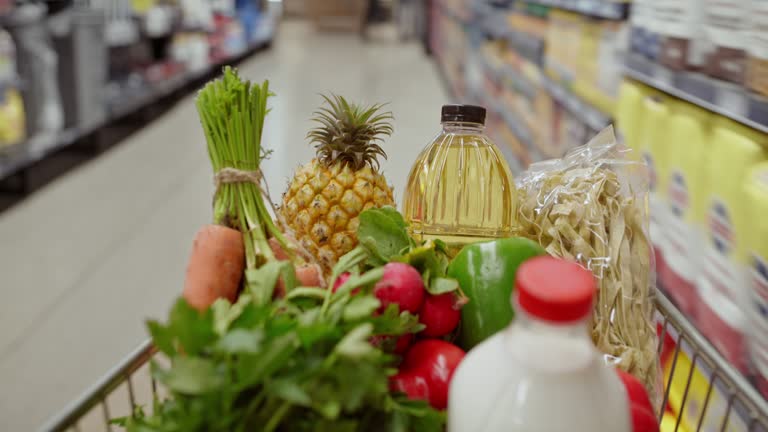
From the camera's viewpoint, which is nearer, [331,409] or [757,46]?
[331,409]

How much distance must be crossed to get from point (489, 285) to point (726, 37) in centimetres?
95

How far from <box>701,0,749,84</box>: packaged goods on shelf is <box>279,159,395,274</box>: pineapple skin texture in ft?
2.74

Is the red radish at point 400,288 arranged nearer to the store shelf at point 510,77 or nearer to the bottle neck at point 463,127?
the bottle neck at point 463,127

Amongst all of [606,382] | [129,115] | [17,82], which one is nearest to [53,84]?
[17,82]

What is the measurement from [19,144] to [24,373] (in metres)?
1.92

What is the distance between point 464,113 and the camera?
1.04 metres

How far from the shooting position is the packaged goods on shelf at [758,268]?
1236mm

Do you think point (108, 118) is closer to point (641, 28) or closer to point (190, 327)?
point (641, 28)

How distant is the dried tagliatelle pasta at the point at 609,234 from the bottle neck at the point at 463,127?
0.52 feet

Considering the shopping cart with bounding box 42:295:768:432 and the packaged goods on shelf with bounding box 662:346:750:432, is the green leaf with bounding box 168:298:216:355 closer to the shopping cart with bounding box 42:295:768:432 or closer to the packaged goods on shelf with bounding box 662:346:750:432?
the shopping cart with bounding box 42:295:768:432

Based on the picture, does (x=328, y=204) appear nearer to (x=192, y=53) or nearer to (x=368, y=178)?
(x=368, y=178)

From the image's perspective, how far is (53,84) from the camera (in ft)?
13.5

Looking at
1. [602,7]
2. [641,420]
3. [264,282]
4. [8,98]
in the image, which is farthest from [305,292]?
[8,98]

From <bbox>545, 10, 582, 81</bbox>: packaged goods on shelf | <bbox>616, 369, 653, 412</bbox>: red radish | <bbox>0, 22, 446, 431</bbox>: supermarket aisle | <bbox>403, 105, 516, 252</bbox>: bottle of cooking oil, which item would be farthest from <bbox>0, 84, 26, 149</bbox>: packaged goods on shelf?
<bbox>616, 369, 653, 412</bbox>: red radish
